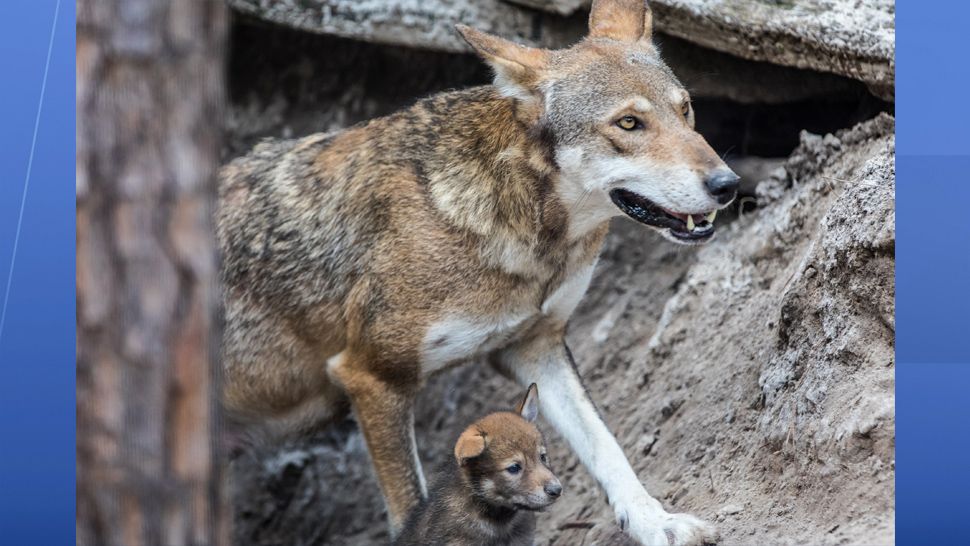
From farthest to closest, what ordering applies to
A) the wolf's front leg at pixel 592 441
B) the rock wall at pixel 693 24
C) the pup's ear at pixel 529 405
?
the rock wall at pixel 693 24 < the pup's ear at pixel 529 405 < the wolf's front leg at pixel 592 441

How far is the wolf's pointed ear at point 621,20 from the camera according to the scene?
522cm

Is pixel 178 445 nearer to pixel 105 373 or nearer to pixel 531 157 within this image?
pixel 105 373

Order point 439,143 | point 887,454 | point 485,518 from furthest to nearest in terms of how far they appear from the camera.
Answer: point 439,143, point 485,518, point 887,454

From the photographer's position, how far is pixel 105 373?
2.98 m

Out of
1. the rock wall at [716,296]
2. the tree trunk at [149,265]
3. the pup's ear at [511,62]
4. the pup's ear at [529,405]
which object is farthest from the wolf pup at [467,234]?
the tree trunk at [149,265]

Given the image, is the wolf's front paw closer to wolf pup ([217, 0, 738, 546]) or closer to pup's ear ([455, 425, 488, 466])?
wolf pup ([217, 0, 738, 546])

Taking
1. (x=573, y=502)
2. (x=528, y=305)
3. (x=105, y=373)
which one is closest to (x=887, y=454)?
(x=528, y=305)

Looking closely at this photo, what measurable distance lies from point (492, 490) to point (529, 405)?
1.77 ft

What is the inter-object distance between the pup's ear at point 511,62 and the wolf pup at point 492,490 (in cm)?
141

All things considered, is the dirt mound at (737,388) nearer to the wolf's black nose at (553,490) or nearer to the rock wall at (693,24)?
the rock wall at (693,24)

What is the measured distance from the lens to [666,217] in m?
4.62

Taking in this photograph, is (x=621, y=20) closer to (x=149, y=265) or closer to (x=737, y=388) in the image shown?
(x=737, y=388)

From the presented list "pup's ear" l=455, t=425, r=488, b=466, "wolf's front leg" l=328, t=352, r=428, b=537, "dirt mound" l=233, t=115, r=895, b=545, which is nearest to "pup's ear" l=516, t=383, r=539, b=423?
"pup's ear" l=455, t=425, r=488, b=466

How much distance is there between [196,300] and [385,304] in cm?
211
